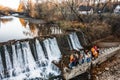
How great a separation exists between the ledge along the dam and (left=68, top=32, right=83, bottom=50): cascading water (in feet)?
0.97

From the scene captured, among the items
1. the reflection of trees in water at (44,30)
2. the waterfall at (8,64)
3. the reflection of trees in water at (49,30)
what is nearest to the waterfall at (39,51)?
the waterfall at (8,64)


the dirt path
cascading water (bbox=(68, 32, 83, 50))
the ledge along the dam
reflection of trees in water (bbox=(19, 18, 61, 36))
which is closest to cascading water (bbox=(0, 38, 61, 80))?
the ledge along the dam

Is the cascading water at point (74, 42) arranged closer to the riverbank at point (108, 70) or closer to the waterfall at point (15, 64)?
the riverbank at point (108, 70)

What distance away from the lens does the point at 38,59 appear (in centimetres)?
1723

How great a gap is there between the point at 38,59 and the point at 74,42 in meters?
4.76

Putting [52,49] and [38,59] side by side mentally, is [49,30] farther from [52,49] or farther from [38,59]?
[38,59]

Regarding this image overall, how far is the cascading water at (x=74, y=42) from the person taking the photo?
20034 millimetres

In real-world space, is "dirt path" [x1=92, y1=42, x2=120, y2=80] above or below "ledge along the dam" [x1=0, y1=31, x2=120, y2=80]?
below

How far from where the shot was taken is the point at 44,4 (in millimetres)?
37938

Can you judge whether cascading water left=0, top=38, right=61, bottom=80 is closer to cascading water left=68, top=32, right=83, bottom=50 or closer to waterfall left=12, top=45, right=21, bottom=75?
waterfall left=12, top=45, right=21, bottom=75

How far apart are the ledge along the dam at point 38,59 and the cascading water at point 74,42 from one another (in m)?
0.29

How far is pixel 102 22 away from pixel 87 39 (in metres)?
4.66

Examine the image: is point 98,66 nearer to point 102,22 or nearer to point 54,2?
point 102,22

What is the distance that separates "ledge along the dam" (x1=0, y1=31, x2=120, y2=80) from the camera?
1536 centimetres
